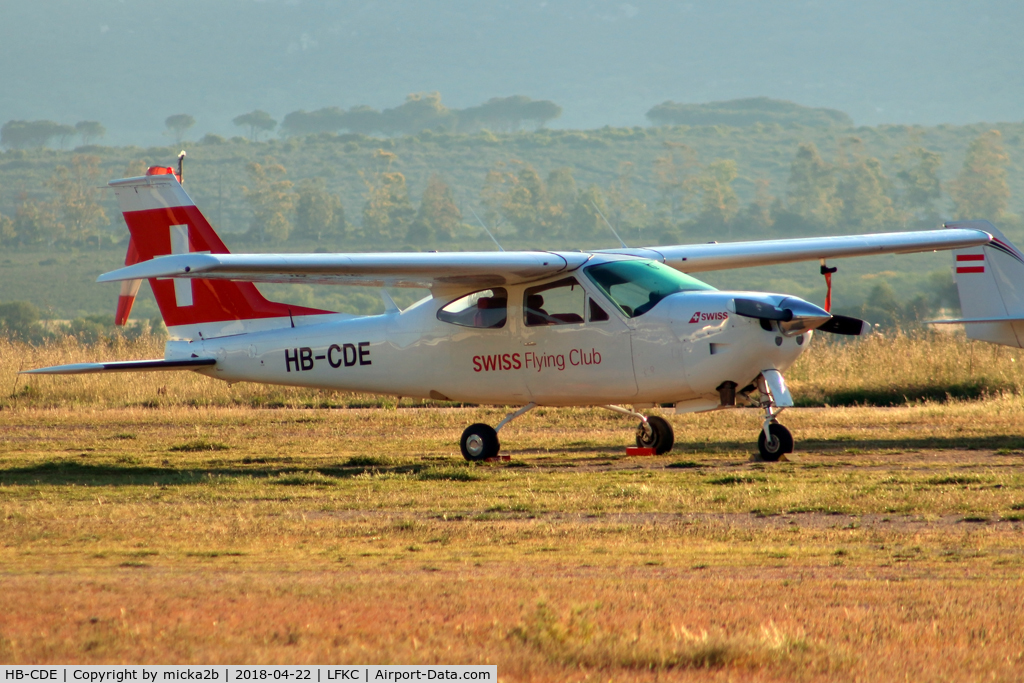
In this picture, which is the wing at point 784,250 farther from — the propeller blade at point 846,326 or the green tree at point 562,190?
the green tree at point 562,190

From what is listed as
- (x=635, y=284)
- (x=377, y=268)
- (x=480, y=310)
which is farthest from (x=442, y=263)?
(x=635, y=284)

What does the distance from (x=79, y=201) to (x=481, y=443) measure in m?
160

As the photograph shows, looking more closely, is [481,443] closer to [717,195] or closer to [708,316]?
[708,316]

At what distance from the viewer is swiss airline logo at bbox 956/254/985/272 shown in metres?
19.6

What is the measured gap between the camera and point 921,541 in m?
7.15

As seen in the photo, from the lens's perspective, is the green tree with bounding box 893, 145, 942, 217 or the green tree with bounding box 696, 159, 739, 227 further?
the green tree with bounding box 893, 145, 942, 217

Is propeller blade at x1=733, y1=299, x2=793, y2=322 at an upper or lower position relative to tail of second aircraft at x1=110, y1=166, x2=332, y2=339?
lower

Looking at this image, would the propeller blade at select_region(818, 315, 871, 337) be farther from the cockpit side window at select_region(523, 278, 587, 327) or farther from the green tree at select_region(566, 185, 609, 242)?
the green tree at select_region(566, 185, 609, 242)

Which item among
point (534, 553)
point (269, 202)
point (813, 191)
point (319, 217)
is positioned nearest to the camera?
point (534, 553)

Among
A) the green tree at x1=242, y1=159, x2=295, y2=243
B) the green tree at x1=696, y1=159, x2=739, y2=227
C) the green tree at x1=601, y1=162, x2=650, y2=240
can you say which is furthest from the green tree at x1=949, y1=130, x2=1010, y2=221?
the green tree at x1=242, y1=159, x2=295, y2=243

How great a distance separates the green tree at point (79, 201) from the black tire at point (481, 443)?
142177mm

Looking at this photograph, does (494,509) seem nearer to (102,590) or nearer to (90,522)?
(90,522)

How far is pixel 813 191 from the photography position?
174m

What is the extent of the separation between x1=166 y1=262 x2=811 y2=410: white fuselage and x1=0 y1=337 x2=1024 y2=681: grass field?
834mm
